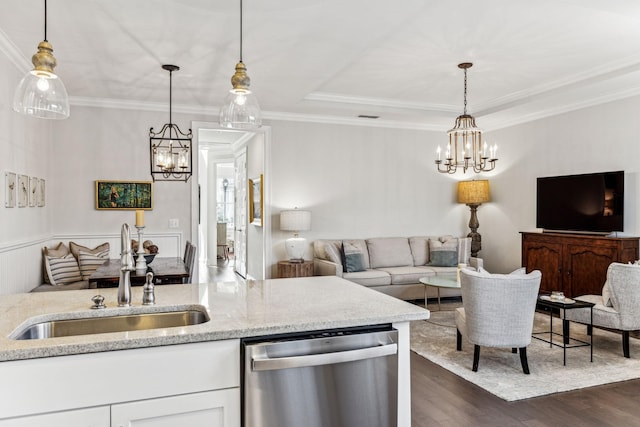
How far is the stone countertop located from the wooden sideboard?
3.78 metres

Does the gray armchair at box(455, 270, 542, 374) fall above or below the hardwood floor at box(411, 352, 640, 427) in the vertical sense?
above

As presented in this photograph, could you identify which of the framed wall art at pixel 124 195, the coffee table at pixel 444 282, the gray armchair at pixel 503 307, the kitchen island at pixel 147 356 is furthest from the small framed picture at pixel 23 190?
the coffee table at pixel 444 282

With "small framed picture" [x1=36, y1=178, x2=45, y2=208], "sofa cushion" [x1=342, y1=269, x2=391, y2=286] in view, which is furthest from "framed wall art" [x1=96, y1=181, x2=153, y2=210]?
"sofa cushion" [x1=342, y1=269, x2=391, y2=286]

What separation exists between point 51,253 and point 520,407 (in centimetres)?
489

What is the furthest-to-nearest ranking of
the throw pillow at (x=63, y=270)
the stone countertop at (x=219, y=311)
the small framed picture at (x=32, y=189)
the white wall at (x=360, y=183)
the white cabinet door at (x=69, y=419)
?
the white wall at (x=360, y=183), the throw pillow at (x=63, y=270), the small framed picture at (x=32, y=189), the stone countertop at (x=219, y=311), the white cabinet door at (x=69, y=419)

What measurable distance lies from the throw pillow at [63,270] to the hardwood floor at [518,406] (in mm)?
3773

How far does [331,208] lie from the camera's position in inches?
266

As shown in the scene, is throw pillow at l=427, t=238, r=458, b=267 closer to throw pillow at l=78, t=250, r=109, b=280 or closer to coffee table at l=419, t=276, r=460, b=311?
coffee table at l=419, t=276, r=460, b=311

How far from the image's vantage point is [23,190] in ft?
14.1

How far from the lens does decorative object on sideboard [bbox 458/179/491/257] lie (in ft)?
23.0

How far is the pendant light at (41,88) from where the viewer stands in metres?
1.78

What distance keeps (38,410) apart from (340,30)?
3.04 meters

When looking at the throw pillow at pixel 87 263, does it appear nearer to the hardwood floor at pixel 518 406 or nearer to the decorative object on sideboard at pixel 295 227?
the decorative object on sideboard at pixel 295 227

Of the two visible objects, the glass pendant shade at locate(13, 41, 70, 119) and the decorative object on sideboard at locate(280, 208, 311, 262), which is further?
the decorative object on sideboard at locate(280, 208, 311, 262)
